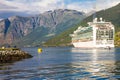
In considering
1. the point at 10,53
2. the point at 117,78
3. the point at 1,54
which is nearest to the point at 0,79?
the point at 117,78

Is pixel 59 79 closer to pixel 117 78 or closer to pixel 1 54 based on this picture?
pixel 117 78

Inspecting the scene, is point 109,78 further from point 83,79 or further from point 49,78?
point 49,78

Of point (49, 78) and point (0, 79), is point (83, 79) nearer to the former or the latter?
point (49, 78)

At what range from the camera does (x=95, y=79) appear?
176ft

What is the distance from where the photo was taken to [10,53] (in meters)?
128

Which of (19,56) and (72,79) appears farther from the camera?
(19,56)

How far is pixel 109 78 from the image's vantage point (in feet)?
179

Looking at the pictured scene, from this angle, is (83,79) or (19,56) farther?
(19,56)

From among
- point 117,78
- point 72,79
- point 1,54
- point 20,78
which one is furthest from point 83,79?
point 1,54

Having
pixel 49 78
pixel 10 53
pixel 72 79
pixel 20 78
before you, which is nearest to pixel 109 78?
pixel 72 79

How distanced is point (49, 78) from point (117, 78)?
11501 millimetres

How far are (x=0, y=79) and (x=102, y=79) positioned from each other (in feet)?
56.7

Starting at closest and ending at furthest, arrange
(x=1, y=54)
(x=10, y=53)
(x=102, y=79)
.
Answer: (x=102, y=79)
(x=1, y=54)
(x=10, y=53)

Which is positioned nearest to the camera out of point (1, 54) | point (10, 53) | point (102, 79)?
point (102, 79)
